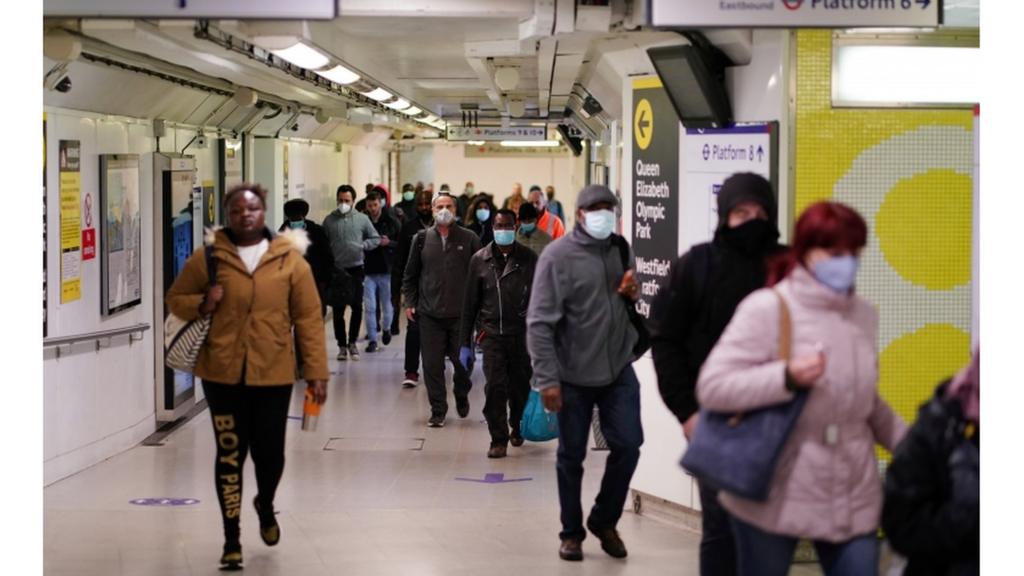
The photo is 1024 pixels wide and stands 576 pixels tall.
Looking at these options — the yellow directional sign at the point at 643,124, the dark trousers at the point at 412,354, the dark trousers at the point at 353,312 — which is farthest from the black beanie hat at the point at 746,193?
the dark trousers at the point at 353,312

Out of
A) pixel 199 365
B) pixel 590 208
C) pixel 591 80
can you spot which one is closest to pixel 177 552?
pixel 199 365

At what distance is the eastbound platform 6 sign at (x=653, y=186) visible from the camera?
7398 millimetres

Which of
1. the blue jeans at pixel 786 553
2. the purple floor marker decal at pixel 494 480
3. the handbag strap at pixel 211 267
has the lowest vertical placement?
the purple floor marker decal at pixel 494 480

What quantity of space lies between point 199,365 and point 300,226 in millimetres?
4573

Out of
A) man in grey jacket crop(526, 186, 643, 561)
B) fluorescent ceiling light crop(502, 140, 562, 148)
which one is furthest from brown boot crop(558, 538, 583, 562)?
fluorescent ceiling light crop(502, 140, 562, 148)

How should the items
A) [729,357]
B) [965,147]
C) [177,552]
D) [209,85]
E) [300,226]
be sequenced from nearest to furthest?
[729,357] < [965,147] < [177,552] < [300,226] < [209,85]

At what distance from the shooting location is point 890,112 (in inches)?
250

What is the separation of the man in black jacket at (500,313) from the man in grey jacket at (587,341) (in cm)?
307

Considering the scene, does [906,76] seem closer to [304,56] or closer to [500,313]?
[304,56]

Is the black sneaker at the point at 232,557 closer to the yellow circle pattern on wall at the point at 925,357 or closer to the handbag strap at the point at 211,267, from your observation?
the handbag strap at the point at 211,267

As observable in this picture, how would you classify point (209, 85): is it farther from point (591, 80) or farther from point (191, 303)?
point (191, 303)

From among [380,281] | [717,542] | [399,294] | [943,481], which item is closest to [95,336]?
[399,294]

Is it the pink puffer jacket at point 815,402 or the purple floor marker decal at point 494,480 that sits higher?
the pink puffer jacket at point 815,402

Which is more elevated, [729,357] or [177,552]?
[729,357]
